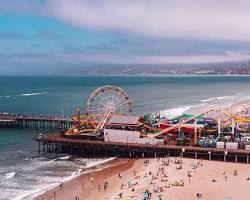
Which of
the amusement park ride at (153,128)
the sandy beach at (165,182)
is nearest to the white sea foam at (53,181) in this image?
the sandy beach at (165,182)

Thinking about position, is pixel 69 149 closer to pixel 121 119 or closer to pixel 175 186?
pixel 121 119

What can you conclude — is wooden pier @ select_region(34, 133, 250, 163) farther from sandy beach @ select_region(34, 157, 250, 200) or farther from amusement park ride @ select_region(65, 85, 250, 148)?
sandy beach @ select_region(34, 157, 250, 200)

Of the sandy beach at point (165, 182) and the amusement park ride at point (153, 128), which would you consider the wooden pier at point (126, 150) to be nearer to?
the amusement park ride at point (153, 128)

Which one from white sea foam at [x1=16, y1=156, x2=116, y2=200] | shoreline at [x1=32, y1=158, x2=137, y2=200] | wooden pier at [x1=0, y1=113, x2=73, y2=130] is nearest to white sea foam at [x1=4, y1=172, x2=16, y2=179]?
white sea foam at [x1=16, y1=156, x2=116, y2=200]

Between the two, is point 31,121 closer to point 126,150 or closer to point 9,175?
point 126,150

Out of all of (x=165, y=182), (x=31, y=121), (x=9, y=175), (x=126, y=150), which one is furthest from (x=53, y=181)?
(x=31, y=121)

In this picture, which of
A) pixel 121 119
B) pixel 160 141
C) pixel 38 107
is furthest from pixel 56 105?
pixel 160 141
